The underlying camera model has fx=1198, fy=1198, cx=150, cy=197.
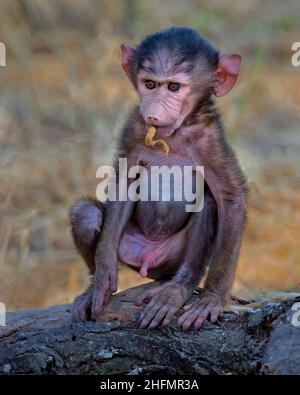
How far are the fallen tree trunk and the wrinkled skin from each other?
0.13 metres

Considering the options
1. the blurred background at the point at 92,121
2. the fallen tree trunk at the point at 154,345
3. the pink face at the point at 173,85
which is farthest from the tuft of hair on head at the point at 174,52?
the blurred background at the point at 92,121

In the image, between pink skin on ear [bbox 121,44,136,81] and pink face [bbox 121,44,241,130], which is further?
pink skin on ear [bbox 121,44,136,81]

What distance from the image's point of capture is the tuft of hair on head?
5680mm

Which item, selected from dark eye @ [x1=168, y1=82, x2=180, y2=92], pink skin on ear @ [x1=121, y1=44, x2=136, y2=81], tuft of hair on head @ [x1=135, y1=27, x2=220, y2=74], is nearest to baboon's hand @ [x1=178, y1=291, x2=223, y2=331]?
dark eye @ [x1=168, y1=82, x2=180, y2=92]

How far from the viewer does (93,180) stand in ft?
28.3

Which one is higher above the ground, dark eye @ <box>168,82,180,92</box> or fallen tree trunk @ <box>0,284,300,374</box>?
dark eye @ <box>168,82,180,92</box>

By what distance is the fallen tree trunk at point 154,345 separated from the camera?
16.8 ft

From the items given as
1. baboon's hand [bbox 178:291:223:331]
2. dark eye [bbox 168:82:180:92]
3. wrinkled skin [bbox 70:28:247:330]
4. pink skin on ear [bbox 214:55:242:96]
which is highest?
pink skin on ear [bbox 214:55:242:96]

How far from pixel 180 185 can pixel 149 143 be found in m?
0.32

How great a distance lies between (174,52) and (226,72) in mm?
341

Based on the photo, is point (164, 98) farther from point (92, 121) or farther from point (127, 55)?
point (92, 121)

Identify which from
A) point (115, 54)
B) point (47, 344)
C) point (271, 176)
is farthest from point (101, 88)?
point (47, 344)

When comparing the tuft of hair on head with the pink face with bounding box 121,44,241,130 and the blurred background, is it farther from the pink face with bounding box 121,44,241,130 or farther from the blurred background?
the blurred background
